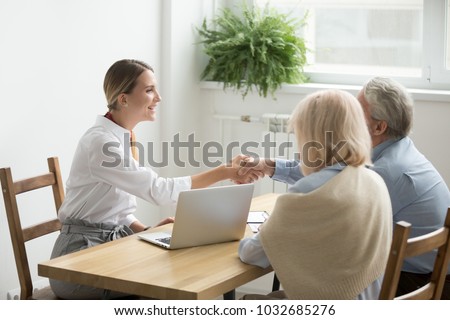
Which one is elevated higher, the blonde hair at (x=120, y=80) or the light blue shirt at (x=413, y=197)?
the blonde hair at (x=120, y=80)

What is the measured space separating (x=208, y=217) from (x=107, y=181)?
50cm

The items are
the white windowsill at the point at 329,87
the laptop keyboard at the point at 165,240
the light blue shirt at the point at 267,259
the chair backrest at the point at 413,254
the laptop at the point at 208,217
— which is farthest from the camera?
the white windowsill at the point at 329,87

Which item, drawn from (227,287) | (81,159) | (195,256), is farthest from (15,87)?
(227,287)

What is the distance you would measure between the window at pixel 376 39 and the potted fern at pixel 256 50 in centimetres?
12

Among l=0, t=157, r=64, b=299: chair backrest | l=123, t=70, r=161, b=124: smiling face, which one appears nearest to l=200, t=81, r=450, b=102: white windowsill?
l=123, t=70, r=161, b=124: smiling face

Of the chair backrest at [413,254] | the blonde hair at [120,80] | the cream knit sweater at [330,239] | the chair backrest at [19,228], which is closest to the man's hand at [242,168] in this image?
the blonde hair at [120,80]

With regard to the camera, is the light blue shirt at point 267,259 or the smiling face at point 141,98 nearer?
the light blue shirt at point 267,259

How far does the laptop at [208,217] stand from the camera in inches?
94.4

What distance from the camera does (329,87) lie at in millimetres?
4055

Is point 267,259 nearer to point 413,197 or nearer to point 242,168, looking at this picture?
point 413,197

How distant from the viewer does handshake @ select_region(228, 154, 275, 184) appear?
313 cm

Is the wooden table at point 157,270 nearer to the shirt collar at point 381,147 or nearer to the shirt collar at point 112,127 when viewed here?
the shirt collar at point 112,127

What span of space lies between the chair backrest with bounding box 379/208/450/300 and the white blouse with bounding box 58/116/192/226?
1.03m

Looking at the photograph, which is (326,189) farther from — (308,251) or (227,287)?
(227,287)
